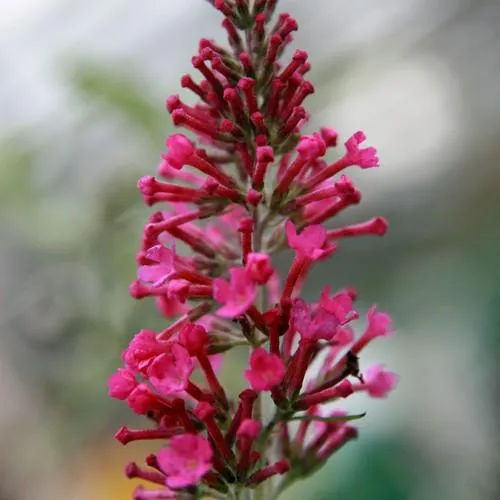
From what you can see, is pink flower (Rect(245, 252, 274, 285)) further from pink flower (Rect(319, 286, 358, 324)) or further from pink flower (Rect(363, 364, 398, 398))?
pink flower (Rect(363, 364, 398, 398))

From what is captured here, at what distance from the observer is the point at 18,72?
8.85 feet

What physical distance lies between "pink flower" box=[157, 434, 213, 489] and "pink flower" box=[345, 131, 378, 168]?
0.30m

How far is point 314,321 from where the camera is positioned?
679 millimetres

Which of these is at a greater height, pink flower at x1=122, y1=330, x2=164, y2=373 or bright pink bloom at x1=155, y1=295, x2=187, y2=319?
bright pink bloom at x1=155, y1=295, x2=187, y2=319

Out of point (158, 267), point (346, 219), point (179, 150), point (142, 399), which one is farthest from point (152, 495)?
point (346, 219)

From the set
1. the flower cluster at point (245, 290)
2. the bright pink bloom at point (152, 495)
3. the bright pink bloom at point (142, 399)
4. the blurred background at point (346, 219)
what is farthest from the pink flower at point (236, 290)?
the blurred background at point (346, 219)

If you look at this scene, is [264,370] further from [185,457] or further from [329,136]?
[329,136]

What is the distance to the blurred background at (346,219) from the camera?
1.77 m

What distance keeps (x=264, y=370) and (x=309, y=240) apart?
122mm

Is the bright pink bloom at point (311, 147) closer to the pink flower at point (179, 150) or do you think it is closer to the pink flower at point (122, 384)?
the pink flower at point (179, 150)

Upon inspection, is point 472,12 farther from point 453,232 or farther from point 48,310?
point 48,310

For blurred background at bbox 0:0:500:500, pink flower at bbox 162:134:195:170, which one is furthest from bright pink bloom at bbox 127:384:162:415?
blurred background at bbox 0:0:500:500

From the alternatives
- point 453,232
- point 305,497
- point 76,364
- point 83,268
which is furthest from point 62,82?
point 453,232

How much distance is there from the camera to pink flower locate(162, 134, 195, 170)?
742 mm
